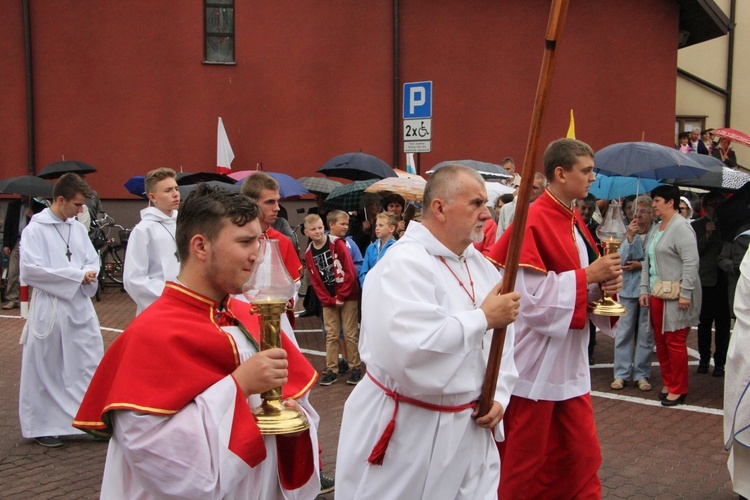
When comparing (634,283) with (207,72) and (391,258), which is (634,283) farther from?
(207,72)

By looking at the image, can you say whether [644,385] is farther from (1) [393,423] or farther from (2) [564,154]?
(1) [393,423]

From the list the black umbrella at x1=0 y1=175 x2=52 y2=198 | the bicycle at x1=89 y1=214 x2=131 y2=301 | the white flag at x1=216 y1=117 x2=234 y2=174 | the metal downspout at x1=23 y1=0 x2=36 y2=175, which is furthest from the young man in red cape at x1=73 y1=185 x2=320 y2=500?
the metal downspout at x1=23 y1=0 x2=36 y2=175

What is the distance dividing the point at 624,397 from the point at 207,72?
12484 mm

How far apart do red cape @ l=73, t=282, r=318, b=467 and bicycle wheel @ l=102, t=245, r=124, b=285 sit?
43.8 ft

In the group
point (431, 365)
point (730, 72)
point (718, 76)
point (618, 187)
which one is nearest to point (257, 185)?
point (431, 365)

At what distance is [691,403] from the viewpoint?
791 centimetres

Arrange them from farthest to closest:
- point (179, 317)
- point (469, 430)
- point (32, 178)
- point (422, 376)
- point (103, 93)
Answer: point (103, 93)
point (32, 178)
point (469, 430)
point (422, 376)
point (179, 317)

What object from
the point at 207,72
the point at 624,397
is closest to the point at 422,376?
the point at 624,397

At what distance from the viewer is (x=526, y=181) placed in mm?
3125

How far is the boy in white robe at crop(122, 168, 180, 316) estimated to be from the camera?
5789mm

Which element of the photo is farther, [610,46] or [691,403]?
[610,46]

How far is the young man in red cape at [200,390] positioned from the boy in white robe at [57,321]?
4607 mm

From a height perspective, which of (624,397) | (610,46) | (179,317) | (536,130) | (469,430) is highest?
(610,46)

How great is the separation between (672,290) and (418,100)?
Result: 4.58 m
